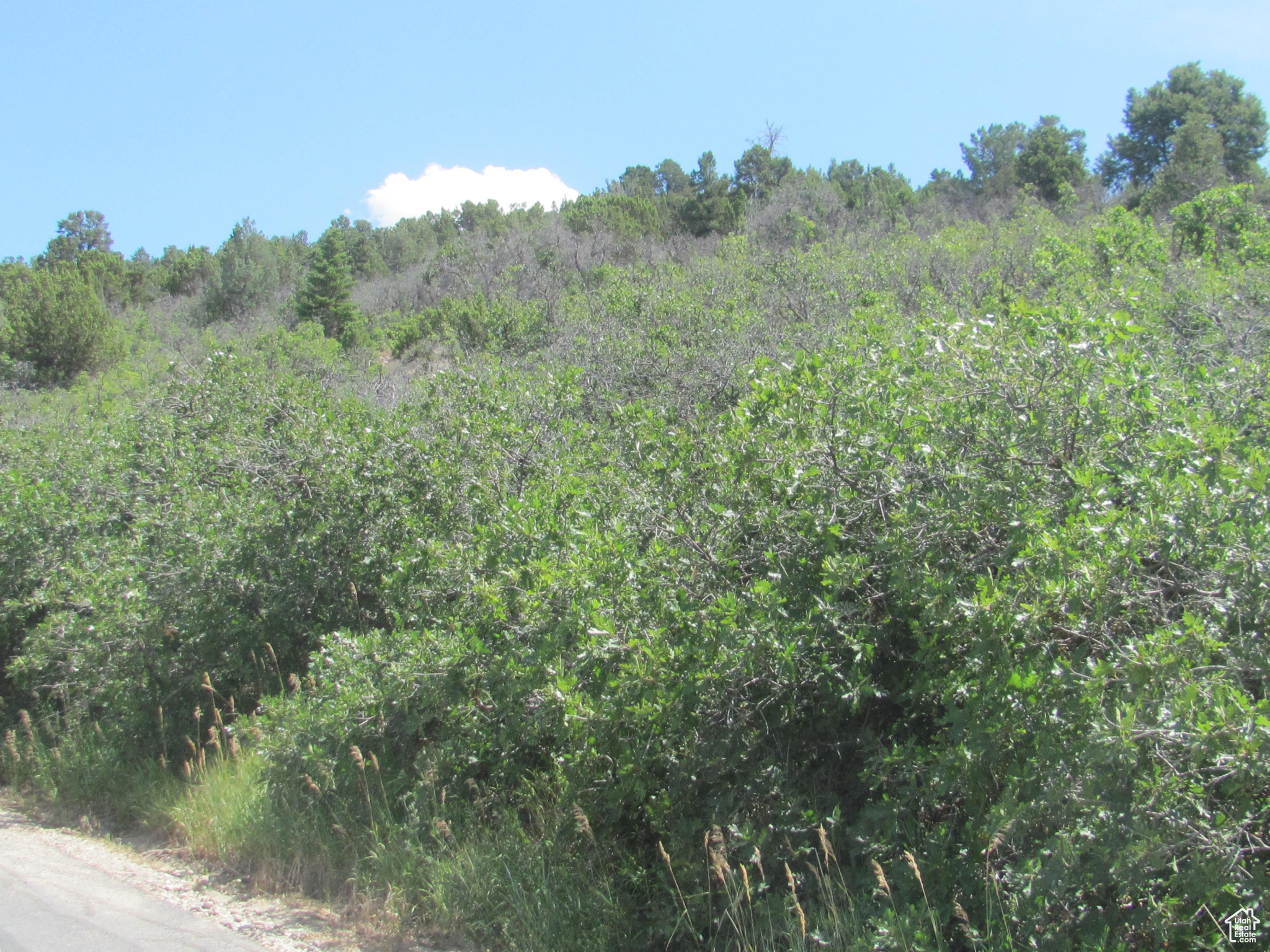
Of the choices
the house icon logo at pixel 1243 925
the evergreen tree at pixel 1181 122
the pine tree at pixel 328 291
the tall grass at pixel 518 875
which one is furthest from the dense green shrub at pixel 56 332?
the evergreen tree at pixel 1181 122

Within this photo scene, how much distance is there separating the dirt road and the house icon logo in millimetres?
3612

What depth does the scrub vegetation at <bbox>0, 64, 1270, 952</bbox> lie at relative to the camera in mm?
2791

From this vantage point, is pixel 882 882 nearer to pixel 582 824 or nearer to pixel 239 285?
pixel 582 824

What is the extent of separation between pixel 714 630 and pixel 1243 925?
1991mm

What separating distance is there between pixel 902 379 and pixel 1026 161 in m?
38.1

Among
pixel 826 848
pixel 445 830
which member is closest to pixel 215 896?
pixel 445 830

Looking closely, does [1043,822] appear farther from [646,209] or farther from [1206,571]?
[646,209]

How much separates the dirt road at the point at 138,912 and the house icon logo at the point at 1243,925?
11.9ft

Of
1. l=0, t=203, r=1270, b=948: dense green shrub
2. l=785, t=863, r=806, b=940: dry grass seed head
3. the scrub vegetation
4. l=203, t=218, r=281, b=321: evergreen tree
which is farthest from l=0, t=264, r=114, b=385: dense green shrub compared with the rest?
l=785, t=863, r=806, b=940: dry grass seed head

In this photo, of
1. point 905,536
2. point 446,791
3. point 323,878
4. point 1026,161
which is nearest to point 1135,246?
Result: point 905,536

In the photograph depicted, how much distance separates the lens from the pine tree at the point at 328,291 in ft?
95.7

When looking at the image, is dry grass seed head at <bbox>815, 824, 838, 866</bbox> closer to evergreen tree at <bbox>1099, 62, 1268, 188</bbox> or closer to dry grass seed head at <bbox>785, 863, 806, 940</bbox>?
dry grass seed head at <bbox>785, 863, 806, 940</bbox>

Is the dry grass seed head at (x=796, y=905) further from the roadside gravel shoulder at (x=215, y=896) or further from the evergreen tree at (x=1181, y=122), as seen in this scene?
the evergreen tree at (x=1181, y=122)

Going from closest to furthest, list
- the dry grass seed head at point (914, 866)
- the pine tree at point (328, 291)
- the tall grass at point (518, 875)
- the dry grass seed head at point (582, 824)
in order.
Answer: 1. the dry grass seed head at point (914, 866)
2. the tall grass at point (518, 875)
3. the dry grass seed head at point (582, 824)
4. the pine tree at point (328, 291)
